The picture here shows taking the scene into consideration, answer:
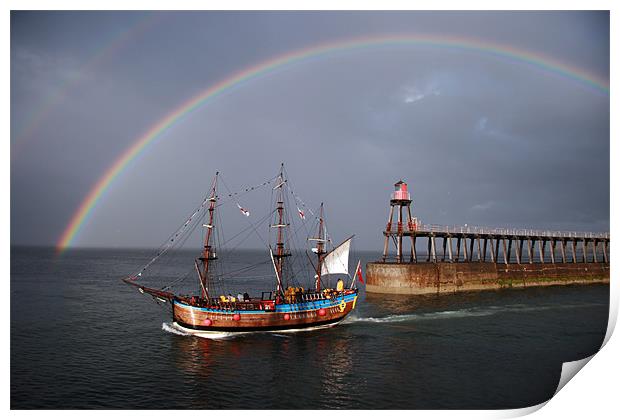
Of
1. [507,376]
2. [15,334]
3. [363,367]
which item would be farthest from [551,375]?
[15,334]

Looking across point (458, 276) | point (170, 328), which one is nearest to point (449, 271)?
point (458, 276)

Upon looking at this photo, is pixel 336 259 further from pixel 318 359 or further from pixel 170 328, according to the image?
pixel 318 359

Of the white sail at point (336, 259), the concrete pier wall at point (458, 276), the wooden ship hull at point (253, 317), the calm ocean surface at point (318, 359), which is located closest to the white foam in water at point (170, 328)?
the calm ocean surface at point (318, 359)

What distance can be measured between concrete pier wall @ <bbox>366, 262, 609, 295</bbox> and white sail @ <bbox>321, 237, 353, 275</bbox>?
52.5ft

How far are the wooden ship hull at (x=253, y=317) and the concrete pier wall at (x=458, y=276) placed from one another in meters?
24.8

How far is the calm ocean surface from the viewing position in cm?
2917

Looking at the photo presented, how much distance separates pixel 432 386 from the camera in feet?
101

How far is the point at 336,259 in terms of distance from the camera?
6144 cm

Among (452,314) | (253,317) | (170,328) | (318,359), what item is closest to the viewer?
(318,359)

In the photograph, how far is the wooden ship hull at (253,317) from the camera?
153 ft

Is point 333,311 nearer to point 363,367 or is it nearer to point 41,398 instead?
point 363,367

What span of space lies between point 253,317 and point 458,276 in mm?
45125

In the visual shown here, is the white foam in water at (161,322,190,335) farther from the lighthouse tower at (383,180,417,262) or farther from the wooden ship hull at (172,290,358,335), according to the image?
the lighthouse tower at (383,180,417,262)

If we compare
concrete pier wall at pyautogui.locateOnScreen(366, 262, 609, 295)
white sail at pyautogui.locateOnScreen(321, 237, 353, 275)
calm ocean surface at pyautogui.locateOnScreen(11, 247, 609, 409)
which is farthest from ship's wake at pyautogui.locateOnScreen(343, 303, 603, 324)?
concrete pier wall at pyautogui.locateOnScreen(366, 262, 609, 295)
